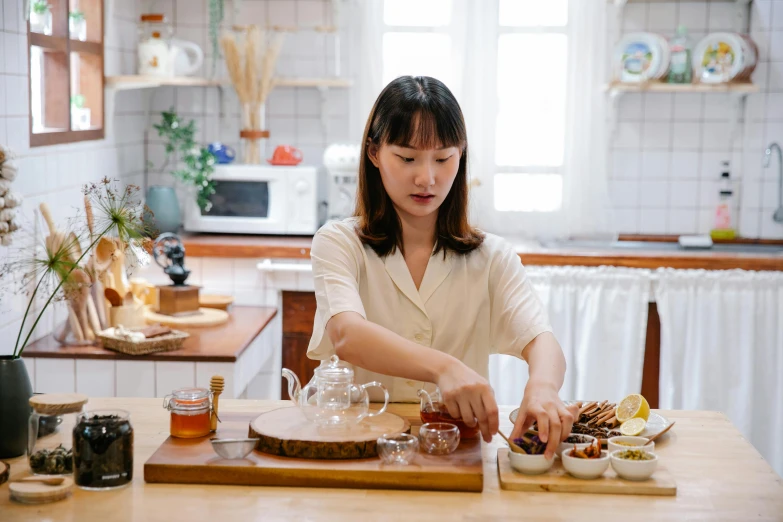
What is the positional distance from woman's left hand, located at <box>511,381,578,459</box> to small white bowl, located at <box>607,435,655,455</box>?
7 centimetres

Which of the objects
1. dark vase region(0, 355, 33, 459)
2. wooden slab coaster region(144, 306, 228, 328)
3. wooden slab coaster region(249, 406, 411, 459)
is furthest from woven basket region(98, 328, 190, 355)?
wooden slab coaster region(249, 406, 411, 459)

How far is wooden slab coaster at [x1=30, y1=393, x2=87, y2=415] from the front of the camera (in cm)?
154

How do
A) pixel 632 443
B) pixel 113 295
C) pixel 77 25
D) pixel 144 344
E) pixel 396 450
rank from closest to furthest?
pixel 396 450, pixel 632 443, pixel 144 344, pixel 113 295, pixel 77 25

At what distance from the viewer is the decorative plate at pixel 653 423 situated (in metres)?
1.73

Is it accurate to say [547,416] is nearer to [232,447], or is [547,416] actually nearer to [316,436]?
[316,436]

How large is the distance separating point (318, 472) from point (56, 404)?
0.44 m

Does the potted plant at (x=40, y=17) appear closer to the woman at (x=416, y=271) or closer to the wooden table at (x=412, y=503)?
the woman at (x=416, y=271)

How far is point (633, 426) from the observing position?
1699 millimetres

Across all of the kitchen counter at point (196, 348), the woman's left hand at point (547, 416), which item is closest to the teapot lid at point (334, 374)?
the woman's left hand at point (547, 416)

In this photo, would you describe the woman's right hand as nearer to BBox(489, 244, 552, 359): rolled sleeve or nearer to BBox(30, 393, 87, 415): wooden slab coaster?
BBox(489, 244, 552, 359): rolled sleeve

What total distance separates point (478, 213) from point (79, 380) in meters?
1.88

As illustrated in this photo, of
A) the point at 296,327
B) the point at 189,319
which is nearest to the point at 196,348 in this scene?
the point at 189,319

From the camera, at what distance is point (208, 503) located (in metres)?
1.41

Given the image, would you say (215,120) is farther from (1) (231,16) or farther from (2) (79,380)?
(2) (79,380)
